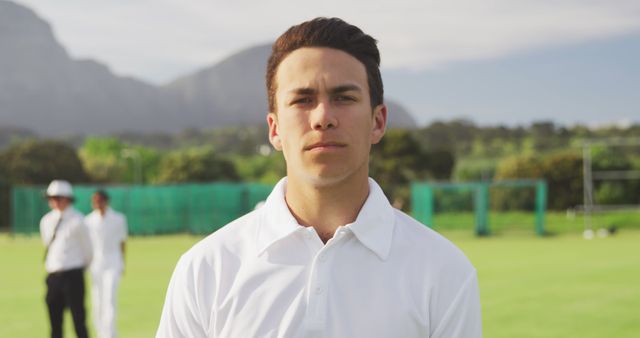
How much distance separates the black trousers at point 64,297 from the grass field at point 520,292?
197 cm

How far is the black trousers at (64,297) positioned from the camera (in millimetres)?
11039

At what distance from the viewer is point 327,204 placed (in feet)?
9.39

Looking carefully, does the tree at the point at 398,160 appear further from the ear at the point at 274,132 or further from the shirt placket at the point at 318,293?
the shirt placket at the point at 318,293

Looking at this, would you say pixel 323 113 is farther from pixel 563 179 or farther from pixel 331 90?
pixel 563 179

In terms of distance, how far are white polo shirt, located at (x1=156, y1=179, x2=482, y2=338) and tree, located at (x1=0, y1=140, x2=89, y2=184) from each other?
88448 mm

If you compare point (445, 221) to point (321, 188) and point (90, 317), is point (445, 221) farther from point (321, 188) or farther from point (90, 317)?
point (321, 188)

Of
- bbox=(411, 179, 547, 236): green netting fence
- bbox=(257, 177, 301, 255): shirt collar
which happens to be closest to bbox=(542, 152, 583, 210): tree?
bbox=(411, 179, 547, 236): green netting fence

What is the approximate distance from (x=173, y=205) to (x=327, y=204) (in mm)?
49270

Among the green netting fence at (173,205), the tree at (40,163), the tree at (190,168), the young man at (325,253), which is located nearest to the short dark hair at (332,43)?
the young man at (325,253)

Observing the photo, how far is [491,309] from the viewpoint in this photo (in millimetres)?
15594

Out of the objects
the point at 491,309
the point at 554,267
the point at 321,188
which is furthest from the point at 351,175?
the point at 554,267

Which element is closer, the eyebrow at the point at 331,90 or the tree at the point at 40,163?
the eyebrow at the point at 331,90

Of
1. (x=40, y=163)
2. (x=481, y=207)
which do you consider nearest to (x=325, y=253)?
(x=481, y=207)

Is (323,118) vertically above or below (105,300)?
above
